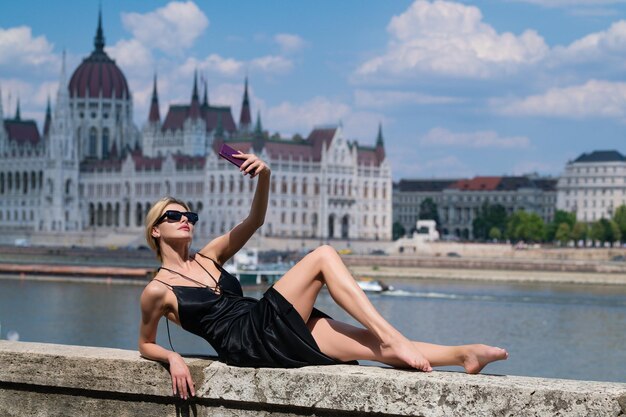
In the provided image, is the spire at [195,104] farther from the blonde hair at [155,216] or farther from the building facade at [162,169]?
the blonde hair at [155,216]

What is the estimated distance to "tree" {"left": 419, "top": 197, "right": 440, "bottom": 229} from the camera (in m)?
140

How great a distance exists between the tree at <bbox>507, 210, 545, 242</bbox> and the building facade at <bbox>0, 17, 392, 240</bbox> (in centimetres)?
1076

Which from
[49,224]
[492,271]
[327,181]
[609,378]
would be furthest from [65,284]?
[49,224]

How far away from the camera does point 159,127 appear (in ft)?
402

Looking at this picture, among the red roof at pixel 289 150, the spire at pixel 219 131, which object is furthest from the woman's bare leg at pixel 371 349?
the spire at pixel 219 131

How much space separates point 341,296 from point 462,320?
118ft

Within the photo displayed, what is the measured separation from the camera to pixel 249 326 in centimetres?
579

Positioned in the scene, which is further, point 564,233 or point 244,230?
point 564,233

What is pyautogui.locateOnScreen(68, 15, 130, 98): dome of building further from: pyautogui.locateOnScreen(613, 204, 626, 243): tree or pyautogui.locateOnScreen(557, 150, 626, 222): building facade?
pyautogui.locateOnScreen(613, 204, 626, 243): tree

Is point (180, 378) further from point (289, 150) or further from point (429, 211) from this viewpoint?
point (429, 211)

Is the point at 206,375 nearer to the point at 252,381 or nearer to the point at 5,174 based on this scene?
the point at 252,381

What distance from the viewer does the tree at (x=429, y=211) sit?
139875 millimetres

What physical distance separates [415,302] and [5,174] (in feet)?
267

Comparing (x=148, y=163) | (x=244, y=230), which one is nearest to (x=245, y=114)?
(x=148, y=163)
